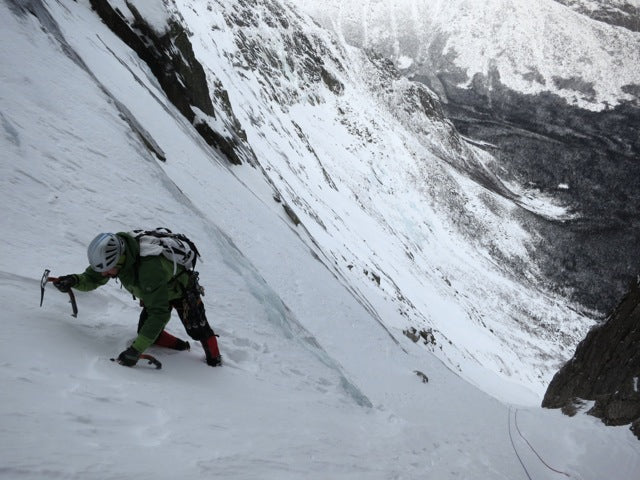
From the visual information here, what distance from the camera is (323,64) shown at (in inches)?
2574

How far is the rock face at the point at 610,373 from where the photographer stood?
9469 millimetres

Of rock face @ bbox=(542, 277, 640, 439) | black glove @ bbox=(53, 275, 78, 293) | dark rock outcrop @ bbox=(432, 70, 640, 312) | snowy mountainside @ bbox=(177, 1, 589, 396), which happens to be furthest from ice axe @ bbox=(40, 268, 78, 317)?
dark rock outcrop @ bbox=(432, 70, 640, 312)

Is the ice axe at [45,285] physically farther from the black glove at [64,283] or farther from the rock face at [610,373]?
the rock face at [610,373]

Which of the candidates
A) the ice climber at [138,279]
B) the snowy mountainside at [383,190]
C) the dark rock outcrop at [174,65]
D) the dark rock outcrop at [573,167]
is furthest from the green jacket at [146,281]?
the dark rock outcrop at [573,167]

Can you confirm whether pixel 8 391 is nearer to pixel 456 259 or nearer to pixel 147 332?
pixel 147 332

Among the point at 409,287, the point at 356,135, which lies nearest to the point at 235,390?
the point at 409,287

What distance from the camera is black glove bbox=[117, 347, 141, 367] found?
362 cm

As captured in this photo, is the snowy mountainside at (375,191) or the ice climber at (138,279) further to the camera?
the snowy mountainside at (375,191)

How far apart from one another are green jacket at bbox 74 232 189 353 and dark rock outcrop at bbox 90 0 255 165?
12.7 m

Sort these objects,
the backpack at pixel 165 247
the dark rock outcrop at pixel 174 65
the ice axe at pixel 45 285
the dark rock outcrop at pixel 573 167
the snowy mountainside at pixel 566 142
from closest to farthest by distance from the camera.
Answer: the ice axe at pixel 45 285, the backpack at pixel 165 247, the dark rock outcrop at pixel 174 65, the dark rock outcrop at pixel 573 167, the snowy mountainside at pixel 566 142

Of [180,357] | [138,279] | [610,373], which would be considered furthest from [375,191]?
[138,279]

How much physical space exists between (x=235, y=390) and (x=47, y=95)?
5.79 meters

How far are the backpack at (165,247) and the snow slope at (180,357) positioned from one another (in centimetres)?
86

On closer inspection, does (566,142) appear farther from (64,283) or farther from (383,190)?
(64,283)
